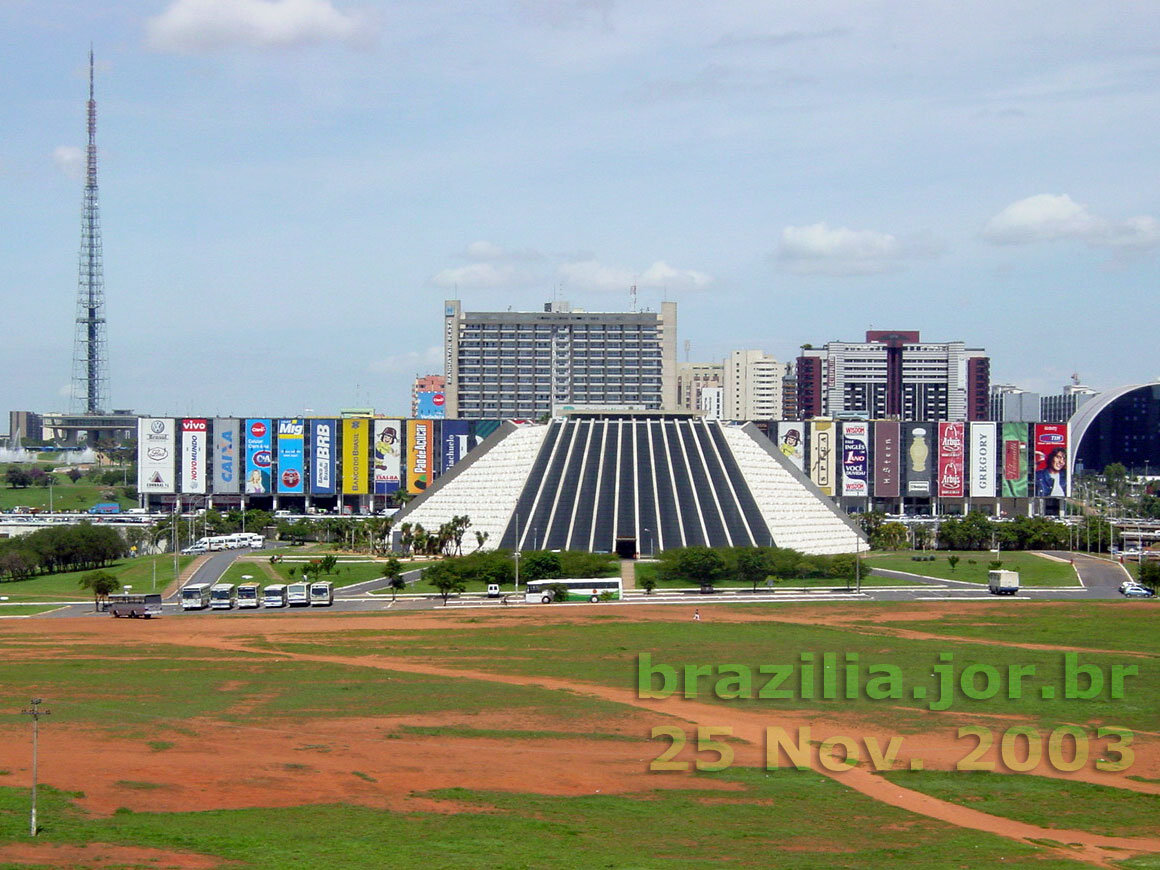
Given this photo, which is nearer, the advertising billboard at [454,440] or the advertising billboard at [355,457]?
the advertising billboard at [454,440]

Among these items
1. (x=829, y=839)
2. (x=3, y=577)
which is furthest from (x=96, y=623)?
(x=829, y=839)

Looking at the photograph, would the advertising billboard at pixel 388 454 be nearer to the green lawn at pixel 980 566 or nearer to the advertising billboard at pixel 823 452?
the advertising billboard at pixel 823 452

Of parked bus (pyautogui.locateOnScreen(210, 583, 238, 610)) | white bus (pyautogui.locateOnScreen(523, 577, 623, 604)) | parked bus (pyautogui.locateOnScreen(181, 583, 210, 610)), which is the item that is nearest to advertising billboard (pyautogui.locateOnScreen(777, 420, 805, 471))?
white bus (pyautogui.locateOnScreen(523, 577, 623, 604))

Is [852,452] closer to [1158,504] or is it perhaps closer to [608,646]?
[1158,504]

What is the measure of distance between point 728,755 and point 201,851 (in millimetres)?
14525

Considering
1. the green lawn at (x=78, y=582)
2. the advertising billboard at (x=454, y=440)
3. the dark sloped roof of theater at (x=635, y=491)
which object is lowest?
the green lawn at (x=78, y=582)

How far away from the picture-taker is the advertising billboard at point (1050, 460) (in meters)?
151

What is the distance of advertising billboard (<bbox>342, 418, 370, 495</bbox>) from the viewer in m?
153

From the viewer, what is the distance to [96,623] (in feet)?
224

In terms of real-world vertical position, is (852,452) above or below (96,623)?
above

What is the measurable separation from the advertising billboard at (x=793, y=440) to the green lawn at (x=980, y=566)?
42170 millimetres

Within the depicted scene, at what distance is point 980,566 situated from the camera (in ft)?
319

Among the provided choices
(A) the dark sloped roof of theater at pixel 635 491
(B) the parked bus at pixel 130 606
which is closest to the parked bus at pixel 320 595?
(B) the parked bus at pixel 130 606

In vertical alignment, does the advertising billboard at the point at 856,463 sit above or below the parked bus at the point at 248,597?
above
